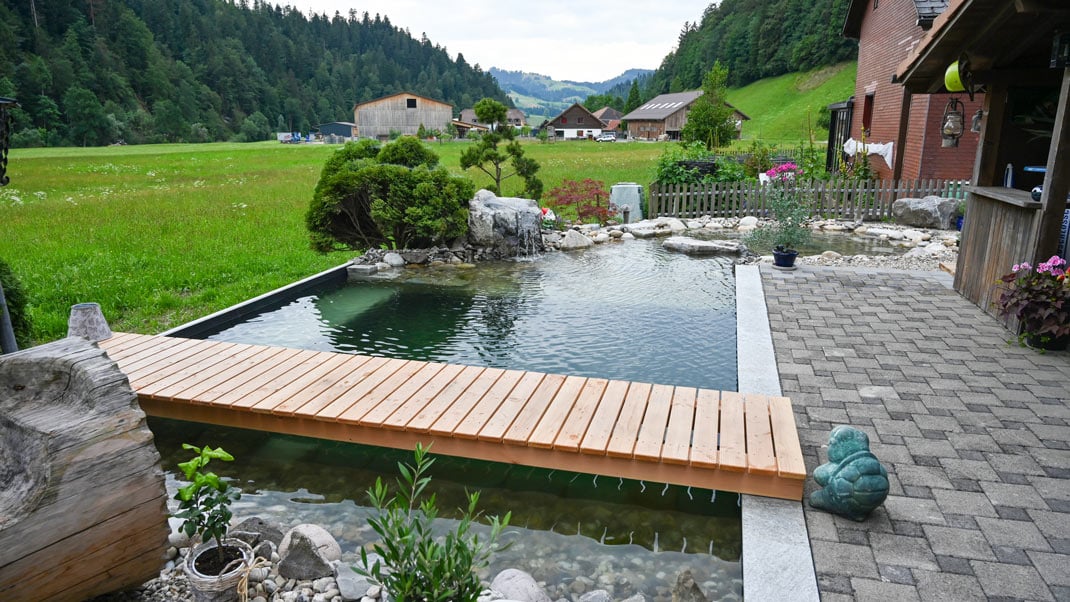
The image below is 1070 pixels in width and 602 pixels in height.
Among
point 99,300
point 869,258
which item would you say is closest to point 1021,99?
point 869,258

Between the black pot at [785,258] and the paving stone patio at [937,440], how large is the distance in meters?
1.71

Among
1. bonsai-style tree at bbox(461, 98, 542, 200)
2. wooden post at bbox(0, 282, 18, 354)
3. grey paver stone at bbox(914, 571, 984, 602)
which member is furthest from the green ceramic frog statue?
bonsai-style tree at bbox(461, 98, 542, 200)

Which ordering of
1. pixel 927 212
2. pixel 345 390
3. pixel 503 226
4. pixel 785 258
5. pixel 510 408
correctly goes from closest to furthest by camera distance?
1. pixel 510 408
2. pixel 345 390
3. pixel 785 258
4. pixel 503 226
5. pixel 927 212

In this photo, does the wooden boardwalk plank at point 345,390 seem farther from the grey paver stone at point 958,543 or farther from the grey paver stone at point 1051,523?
the grey paver stone at point 1051,523

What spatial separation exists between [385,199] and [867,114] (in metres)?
16.2

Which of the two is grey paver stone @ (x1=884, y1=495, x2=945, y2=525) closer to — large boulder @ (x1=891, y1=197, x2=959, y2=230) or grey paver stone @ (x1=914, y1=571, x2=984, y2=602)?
grey paver stone @ (x1=914, y1=571, x2=984, y2=602)

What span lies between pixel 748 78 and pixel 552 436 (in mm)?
88437

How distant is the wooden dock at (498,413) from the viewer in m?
3.74

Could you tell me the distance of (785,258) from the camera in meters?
9.17

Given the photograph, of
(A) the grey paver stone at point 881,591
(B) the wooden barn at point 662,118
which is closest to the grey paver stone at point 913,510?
(A) the grey paver stone at point 881,591

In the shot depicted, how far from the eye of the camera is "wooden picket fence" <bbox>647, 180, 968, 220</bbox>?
1426cm

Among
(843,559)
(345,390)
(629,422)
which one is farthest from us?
(345,390)

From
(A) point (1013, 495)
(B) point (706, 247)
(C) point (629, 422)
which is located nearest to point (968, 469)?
(A) point (1013, 495)

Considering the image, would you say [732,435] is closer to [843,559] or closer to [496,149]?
[843,559]
